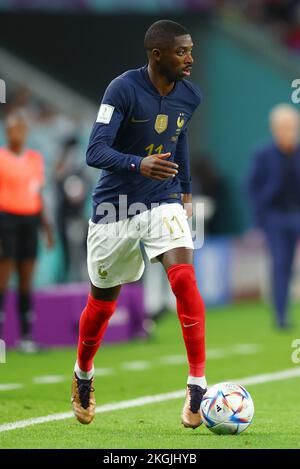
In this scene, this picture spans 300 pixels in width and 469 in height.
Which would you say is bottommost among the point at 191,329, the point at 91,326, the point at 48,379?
the point at 48,379

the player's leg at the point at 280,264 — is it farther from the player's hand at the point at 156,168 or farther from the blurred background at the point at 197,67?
the player's hand at the point at 156,168

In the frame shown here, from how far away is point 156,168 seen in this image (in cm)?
680

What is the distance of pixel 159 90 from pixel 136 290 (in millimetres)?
6533

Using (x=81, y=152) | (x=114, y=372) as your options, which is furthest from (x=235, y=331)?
(x=81, y=152)

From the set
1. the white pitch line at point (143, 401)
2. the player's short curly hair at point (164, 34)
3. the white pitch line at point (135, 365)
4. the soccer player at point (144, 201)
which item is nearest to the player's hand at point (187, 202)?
the soccer player at point (144, 201)

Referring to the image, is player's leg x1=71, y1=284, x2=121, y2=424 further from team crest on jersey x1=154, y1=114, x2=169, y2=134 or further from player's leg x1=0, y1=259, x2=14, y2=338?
player's leg x1=0, y1=259, x2=14, y2=338

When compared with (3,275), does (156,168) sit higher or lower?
higher

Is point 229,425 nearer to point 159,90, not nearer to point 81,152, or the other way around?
point 159,90

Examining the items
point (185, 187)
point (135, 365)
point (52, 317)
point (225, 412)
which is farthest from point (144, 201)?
point (52, 317)

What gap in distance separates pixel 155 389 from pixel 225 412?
2.65 meters

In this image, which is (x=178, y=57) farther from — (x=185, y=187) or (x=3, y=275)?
(x=3, y=275)

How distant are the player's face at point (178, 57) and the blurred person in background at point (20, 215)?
5183mm

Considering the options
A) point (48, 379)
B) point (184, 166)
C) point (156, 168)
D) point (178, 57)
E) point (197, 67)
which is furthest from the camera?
Result: point (197, 67)

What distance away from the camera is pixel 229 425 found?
684 centimetres
